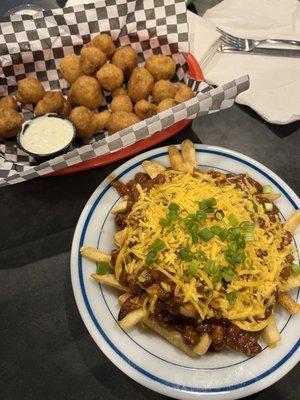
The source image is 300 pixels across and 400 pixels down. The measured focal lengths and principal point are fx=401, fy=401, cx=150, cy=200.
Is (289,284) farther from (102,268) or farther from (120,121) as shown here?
(120,121)

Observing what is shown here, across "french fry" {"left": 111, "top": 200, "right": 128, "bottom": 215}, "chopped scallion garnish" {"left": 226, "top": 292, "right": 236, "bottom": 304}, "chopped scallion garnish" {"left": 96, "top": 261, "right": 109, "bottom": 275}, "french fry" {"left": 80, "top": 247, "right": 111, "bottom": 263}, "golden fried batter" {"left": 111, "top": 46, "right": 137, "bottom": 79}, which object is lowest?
"chopped scallion garnish" {"left": 226, "top": 292, "right": 236, "bottom": 304}

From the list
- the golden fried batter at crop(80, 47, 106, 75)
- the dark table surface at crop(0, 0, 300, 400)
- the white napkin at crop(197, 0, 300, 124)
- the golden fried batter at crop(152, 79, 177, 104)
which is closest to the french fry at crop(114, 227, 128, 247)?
the dark table surface at crop(0, 0, 300, 400)

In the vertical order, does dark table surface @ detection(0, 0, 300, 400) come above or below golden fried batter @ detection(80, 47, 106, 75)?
below

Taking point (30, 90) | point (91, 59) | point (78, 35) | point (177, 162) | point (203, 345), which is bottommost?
point (203, 345)

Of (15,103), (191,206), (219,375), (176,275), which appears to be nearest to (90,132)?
(15,103)

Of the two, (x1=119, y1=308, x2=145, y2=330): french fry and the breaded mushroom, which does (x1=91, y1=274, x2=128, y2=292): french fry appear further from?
the breaded mushroom

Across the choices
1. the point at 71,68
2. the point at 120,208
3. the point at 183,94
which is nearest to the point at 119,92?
the point at 71,68
